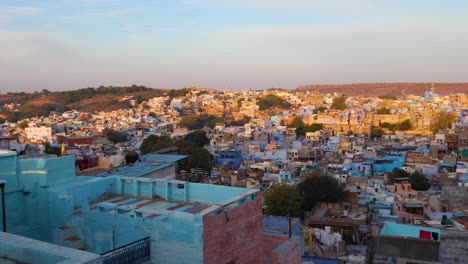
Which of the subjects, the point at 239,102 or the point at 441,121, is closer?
the point at 441,121

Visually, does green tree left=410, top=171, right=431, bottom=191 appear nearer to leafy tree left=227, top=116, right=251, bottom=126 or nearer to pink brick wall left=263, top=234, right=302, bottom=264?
pink brick wall left=263, top=234, right=302, bottom=264

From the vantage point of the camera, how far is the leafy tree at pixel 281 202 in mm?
15164

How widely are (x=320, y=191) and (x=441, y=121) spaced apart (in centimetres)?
2731

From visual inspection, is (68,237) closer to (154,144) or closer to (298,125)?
(154,144)

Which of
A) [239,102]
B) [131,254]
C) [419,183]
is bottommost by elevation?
[419,183]

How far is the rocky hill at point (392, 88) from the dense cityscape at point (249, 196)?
57.7 metres

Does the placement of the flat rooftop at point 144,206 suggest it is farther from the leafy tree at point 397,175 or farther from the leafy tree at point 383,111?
the leafy tree at point 383,111

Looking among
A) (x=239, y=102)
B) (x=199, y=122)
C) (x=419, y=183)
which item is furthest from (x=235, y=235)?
(x=239, y=102)

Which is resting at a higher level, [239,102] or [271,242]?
[271,242]

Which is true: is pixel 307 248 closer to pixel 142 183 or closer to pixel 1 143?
pixel 142 183

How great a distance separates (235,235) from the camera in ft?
15.3

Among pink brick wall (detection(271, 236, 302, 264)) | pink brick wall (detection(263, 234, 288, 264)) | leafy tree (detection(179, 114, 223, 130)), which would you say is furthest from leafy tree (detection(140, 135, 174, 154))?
pink brick wall (detection(271, 236, 302, 264))

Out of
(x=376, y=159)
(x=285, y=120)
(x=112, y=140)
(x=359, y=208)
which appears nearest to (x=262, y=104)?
(x=285, y=120)

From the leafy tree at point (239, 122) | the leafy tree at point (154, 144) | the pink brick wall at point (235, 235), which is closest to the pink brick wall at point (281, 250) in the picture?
the pink brick wall at point (235, 235)
